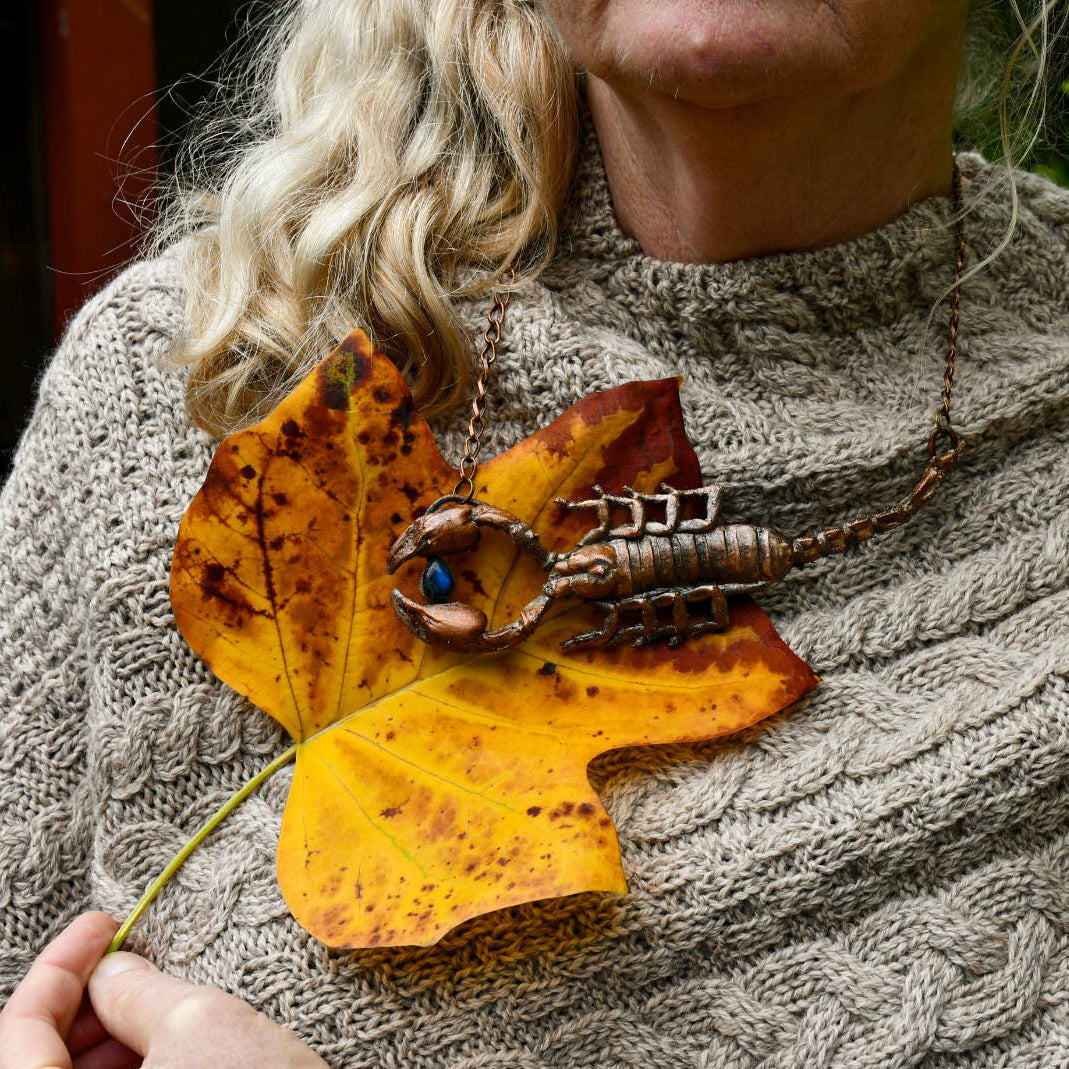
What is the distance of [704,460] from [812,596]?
0.48 feet

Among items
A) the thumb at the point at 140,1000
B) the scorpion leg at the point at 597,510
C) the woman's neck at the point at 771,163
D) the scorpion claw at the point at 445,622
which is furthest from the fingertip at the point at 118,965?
the woman's neck at the point at 771,163

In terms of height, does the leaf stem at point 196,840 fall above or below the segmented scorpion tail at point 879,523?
below

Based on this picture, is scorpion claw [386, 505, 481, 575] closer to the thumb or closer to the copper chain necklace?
the copper chain necklace

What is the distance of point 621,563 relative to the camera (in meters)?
0.86

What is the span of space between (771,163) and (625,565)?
1.21 ft

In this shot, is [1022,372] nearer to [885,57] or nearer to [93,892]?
[885,57]

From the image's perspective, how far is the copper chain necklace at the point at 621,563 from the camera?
2.83ft

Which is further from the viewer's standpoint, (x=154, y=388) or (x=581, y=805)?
(x=154, y=388)

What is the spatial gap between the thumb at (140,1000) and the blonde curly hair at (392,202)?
44cm

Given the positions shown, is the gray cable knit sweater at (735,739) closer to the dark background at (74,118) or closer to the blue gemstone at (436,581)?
the blue gemstone at (436,581)

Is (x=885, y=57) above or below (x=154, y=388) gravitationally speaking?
above

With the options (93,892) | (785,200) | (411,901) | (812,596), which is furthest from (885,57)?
(93,892)

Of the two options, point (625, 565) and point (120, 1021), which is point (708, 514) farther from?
point (120, 1021)

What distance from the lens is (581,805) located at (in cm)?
81
